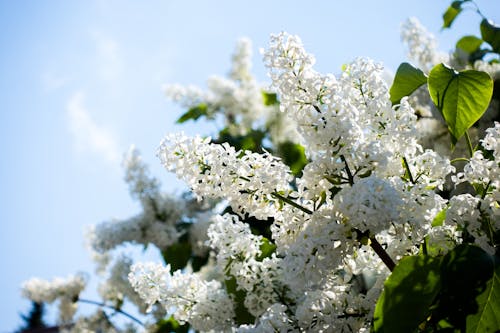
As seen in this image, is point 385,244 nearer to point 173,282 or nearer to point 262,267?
point 262,267

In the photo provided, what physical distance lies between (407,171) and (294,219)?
25 centimetres

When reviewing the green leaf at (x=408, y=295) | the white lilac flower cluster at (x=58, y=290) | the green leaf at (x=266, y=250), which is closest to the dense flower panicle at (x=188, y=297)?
the green leaf at (x=266, y=250)

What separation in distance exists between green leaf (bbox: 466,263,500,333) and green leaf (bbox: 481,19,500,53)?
1.32 m

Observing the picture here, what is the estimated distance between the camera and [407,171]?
0.99 meters

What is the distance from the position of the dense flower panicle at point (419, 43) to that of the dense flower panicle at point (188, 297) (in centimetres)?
139

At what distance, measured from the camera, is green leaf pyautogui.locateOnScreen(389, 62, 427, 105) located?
3.90 feet

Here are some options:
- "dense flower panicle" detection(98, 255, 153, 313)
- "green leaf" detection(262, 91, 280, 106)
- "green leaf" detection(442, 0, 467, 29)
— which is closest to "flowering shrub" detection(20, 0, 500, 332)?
"green leaf" detection(442, 0, 467, 29)

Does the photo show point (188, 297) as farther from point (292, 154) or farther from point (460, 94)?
point (292, 154)

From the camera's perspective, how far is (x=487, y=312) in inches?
32.3

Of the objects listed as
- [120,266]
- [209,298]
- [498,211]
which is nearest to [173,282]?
[209,298]

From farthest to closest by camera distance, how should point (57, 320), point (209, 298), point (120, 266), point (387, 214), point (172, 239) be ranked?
1. point (57, 320)
2. point (120, 266)
3. point (172, 239)
4. point (209, 298)
5. point (387, 214)

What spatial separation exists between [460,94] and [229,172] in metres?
0.53

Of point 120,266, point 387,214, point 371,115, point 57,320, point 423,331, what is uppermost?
point 57,320

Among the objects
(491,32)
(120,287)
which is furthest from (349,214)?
(120,287)
